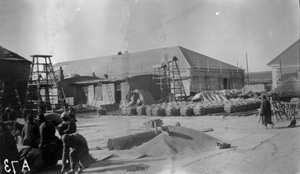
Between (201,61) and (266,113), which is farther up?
(201,61)

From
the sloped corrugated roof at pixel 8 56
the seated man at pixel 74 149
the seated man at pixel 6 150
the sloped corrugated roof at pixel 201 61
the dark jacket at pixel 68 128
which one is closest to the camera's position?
the seated man at pixel 6 150

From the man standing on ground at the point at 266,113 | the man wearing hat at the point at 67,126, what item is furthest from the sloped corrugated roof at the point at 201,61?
the man wearing hat at the point at 67,126

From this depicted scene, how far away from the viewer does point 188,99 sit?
2506 cm

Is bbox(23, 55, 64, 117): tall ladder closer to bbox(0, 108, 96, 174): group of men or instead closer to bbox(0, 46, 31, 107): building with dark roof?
bbox(0, 46, 31, 107): building with dark roof

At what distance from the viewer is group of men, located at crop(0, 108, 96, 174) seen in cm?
652

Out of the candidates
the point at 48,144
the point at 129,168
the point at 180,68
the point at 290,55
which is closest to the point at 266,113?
the point at 290,55

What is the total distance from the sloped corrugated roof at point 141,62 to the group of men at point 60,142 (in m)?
25.2

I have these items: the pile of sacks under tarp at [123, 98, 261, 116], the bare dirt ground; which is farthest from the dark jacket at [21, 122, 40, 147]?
the pile of sacks under tarp at [123, 98, 261, 116]

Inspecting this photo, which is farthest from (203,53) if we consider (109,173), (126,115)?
(109,173)

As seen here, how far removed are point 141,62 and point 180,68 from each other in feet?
21.7

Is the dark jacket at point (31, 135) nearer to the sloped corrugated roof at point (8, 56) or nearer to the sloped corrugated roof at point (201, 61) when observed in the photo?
the sloped corrugated roof at point (8, 56)

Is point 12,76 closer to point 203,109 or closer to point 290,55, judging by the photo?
point 203,109

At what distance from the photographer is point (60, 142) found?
725 centimetres

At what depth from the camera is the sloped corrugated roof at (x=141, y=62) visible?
34.4 m
